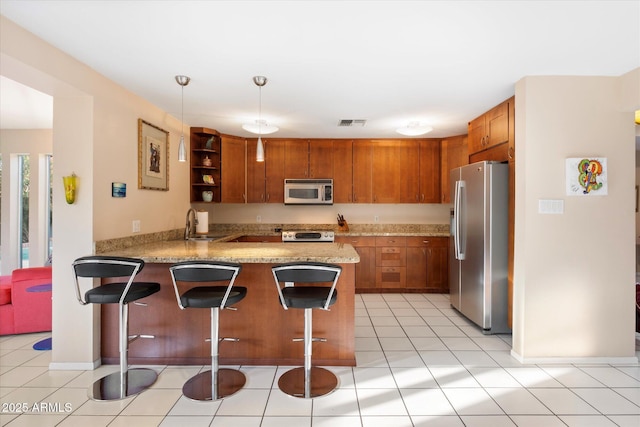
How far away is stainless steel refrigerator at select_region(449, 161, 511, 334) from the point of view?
10.7 feet

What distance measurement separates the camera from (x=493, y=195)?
3.26 metres

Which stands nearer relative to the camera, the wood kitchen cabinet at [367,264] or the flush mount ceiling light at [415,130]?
the flush mount ceiling light at [415,130]

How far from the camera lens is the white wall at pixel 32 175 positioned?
186 inches

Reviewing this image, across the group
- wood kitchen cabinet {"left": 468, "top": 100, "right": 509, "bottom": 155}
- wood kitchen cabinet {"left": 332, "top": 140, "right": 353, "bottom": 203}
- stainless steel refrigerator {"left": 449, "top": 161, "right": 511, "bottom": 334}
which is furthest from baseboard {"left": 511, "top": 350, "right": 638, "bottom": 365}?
wood kitchen cabinet {"left": 332, "top": 140, "right": 353, "bottom": 203}

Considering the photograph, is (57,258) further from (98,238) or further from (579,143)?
(579,143)

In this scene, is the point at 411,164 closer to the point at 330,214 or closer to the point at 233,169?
the point at 330,214

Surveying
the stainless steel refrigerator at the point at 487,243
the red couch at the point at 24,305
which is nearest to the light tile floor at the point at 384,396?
the red couch at the point at 24,305

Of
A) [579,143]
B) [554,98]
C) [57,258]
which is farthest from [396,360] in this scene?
[57,258]

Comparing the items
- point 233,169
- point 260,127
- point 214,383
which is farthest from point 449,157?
point 214,383

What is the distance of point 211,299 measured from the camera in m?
2.20

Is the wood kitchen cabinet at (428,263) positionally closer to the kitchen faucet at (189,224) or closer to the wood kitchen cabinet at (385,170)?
the wood kitchen cabinet at (385,170)

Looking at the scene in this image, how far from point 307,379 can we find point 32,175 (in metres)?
5.08

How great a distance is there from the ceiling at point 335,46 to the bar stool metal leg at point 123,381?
73.3 inches

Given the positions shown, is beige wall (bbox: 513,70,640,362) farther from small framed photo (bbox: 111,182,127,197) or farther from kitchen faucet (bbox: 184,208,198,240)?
kitchen faucet (bbox: 184,208,198,240)
